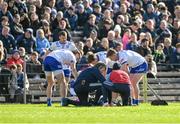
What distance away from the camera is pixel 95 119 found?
55.8ft

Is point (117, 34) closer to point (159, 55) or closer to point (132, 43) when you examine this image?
point (132, 43)

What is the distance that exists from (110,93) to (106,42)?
668cm

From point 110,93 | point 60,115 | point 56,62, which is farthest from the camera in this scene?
point 56,62

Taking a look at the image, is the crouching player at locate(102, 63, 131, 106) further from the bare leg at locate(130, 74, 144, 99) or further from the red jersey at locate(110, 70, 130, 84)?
the bare leg at locate(130, 74, 144, 99)

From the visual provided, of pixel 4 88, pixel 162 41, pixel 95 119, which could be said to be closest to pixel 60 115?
pixel 95 119

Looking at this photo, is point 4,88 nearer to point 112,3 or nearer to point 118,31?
point 118,31

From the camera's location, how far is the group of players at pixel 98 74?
76.0 ft

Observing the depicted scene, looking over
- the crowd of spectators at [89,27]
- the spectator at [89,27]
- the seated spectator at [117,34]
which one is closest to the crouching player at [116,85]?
the crowd of spectators at [89,27]

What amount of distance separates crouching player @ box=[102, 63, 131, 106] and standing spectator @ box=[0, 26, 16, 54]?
284 inches

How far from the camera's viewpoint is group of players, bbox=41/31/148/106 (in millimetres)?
23172

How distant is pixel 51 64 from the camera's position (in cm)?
2467

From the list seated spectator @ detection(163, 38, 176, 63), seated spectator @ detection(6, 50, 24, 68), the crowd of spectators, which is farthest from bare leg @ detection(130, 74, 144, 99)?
seated spectator @ detection(163, 38, 176, 63)

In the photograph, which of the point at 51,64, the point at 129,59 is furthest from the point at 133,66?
the point at 51,64

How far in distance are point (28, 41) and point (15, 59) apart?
1.30 meters
